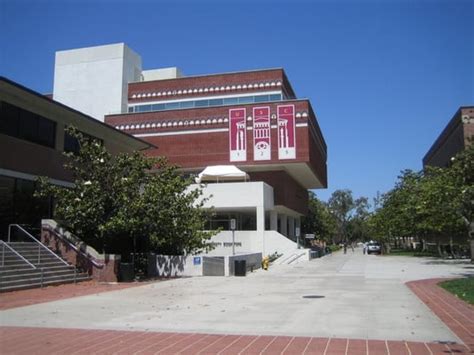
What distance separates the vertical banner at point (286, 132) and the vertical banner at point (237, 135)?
3618 mm

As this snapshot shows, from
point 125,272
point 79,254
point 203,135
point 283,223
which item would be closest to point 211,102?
point 203,135

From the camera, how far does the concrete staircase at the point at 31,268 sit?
60.3 feet

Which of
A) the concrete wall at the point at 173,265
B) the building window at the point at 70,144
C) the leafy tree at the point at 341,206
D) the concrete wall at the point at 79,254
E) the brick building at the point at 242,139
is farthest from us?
the leafy tree at the point at 341,206

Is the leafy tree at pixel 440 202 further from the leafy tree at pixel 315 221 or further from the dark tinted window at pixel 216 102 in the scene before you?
the dark tinted window at pixel 216 102

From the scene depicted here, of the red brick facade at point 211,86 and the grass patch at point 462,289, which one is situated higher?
the red brick facade at point 211,86

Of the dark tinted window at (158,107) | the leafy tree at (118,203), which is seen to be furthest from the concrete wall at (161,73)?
the leafy tree at (118,203)

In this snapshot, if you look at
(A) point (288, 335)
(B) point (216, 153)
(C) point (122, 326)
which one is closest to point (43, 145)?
(C) point (122, 326)

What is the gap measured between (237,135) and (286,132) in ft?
16.6

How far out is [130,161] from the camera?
81.5ft

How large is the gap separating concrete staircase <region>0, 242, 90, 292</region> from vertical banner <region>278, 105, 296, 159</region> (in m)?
30.8

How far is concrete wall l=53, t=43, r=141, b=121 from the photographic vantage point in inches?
2692

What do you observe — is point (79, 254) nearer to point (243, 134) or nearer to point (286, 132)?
point (286, 132)

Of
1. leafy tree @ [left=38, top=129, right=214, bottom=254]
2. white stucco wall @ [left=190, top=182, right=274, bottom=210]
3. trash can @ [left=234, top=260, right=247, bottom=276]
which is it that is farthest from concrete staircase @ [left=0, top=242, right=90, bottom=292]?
white stucco wall @ [left=190, top=182, right=274, bottom=210]

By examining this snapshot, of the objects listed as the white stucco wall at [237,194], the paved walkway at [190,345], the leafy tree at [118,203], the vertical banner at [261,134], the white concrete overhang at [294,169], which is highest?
the vertical banner at [261,134]
